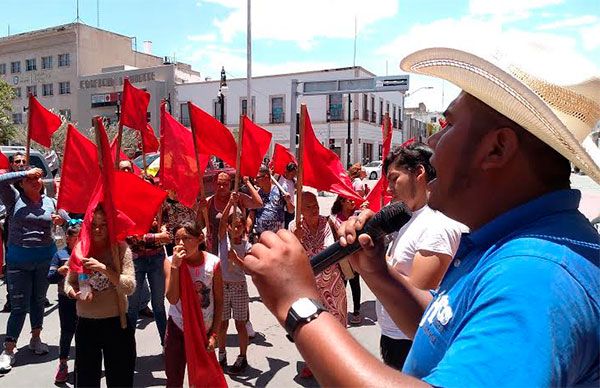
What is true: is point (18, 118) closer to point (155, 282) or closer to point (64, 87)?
point (64, 87)

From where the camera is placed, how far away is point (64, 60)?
49.1 metres

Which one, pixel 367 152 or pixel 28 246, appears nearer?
pixel 28 246

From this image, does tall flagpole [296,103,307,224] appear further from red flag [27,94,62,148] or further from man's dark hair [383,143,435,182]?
red flag [27,94,62,148]

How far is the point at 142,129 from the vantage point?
654 cm

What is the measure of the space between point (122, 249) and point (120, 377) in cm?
93

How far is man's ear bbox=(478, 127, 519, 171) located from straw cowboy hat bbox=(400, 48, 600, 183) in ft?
0.16

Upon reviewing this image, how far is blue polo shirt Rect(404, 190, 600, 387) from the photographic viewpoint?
2.64 ft

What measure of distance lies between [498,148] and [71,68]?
54.7 metres

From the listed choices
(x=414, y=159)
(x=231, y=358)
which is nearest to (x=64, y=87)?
(x=231, y=358)

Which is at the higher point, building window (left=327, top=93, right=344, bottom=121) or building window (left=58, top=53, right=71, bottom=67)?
building window (left=58, top=53, right=71, bottom=67)

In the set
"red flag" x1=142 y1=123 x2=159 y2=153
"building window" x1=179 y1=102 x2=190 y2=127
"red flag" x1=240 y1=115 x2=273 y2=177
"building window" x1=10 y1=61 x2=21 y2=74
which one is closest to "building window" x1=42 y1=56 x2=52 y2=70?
"building window" x1=10 y1=61 x2=21 y2=74

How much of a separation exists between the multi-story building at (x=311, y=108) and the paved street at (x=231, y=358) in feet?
113

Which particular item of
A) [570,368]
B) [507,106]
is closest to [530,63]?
[507,106]

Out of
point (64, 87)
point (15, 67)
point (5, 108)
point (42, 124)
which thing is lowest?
point (42, 124)
